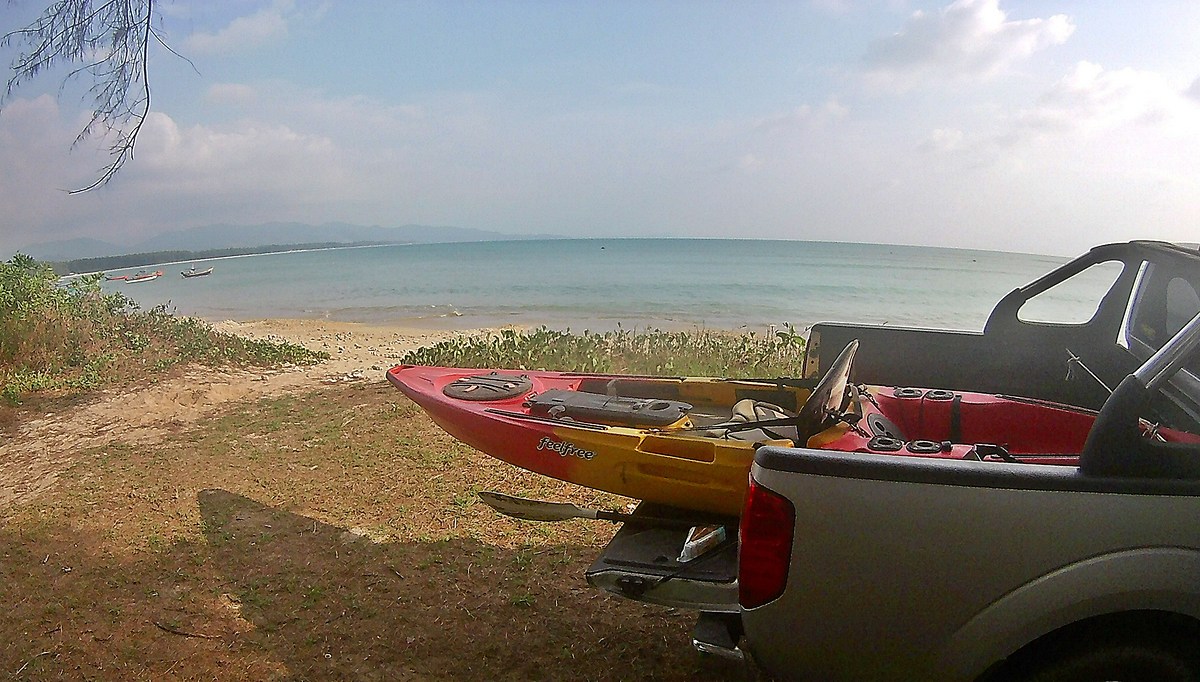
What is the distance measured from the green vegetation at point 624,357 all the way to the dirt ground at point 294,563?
1.87m

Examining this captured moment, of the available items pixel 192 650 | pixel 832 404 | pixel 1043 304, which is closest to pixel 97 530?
pixel 192 650

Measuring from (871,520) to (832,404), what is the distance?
1336 millimetres

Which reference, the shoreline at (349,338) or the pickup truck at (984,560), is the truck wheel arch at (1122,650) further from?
the shoreline at (349,338)

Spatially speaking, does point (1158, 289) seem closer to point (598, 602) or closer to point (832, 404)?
point (832, 404)

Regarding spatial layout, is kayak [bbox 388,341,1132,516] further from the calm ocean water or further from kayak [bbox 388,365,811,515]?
the calm ocean water

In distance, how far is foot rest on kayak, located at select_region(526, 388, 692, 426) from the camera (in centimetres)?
386

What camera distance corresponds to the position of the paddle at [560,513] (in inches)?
142

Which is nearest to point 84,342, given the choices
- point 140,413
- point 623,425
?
point 140,413

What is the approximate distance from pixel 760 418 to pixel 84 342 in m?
9.76

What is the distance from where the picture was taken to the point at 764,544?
232 centimetres

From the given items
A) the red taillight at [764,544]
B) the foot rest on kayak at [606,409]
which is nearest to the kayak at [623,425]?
the foot rest on kayak at [606,409]

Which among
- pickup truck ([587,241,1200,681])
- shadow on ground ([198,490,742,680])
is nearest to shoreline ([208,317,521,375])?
shadow on ground ([198,490,742,680])

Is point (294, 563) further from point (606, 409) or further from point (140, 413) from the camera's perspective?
point (140, 413)

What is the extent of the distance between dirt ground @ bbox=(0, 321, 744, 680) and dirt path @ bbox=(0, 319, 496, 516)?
0.12 feet
